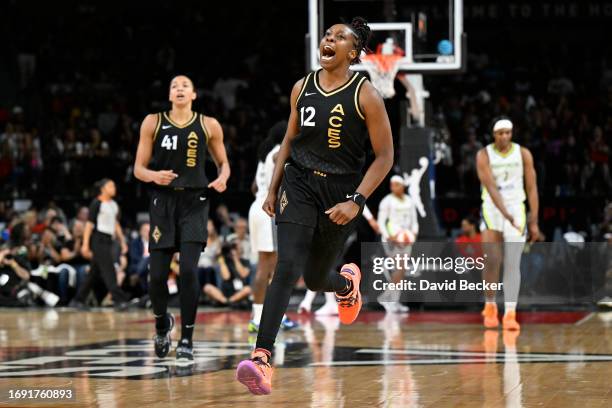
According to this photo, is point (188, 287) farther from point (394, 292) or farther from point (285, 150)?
point (394, 292)

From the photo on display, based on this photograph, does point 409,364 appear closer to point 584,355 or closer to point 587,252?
point 584,355

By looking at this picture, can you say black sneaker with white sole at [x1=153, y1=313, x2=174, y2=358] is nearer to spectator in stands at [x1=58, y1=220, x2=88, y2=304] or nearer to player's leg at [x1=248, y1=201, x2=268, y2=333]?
player's leg at [x1=248, y1=201, x2=268, y2=333]

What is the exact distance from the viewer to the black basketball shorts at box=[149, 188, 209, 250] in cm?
841

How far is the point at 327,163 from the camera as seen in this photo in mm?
6461

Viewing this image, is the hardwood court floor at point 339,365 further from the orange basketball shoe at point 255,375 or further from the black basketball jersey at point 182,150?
the black basketball jersey at point 182,150

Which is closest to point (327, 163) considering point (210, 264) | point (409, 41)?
point (409, 41)

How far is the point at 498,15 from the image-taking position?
25969 mm

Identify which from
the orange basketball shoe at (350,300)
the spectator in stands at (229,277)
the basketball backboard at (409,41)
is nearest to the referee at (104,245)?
the spectator in stands at (229,277)

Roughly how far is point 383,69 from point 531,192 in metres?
3.95

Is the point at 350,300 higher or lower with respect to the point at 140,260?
higher

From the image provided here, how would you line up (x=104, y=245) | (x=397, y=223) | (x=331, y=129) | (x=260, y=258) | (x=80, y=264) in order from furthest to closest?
(x=80, y=264), (x=104, y=245), (x=397, y=223), (x=260, y=258), (x=331, y=129)

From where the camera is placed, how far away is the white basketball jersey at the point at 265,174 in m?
10.6

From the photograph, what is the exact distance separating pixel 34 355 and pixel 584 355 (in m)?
4.22

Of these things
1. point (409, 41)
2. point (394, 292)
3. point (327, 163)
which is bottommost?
point (394, 292)
